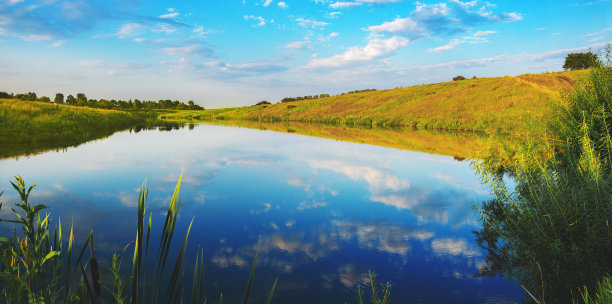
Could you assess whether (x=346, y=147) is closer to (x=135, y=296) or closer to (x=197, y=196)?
(x=197, y=196)

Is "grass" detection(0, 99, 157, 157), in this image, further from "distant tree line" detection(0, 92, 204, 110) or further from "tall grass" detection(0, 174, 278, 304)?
"distant tree line" detection(0, 92, 204, 110)

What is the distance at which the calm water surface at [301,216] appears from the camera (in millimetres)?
5652

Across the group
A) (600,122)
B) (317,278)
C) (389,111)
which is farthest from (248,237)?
(389,111)

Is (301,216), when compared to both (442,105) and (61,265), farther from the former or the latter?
(442,105)

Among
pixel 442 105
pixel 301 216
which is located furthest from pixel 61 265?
pixel 442 105

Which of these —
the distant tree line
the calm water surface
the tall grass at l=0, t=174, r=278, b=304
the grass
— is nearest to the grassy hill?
the calm water surface

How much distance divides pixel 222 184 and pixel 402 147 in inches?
578

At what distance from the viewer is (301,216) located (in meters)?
8.90

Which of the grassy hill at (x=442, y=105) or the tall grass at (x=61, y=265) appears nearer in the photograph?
the tall grass at (x=61, y=265)

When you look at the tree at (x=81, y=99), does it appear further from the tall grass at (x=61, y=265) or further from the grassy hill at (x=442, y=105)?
the tall grass at (x=61, y=265)

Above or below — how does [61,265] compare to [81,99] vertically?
below

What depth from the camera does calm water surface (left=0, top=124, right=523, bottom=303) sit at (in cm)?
565

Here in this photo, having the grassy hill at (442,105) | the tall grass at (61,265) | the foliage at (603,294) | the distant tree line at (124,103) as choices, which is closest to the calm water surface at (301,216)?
the foliage at (603,294)

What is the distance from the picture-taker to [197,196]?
1060 centimetres
